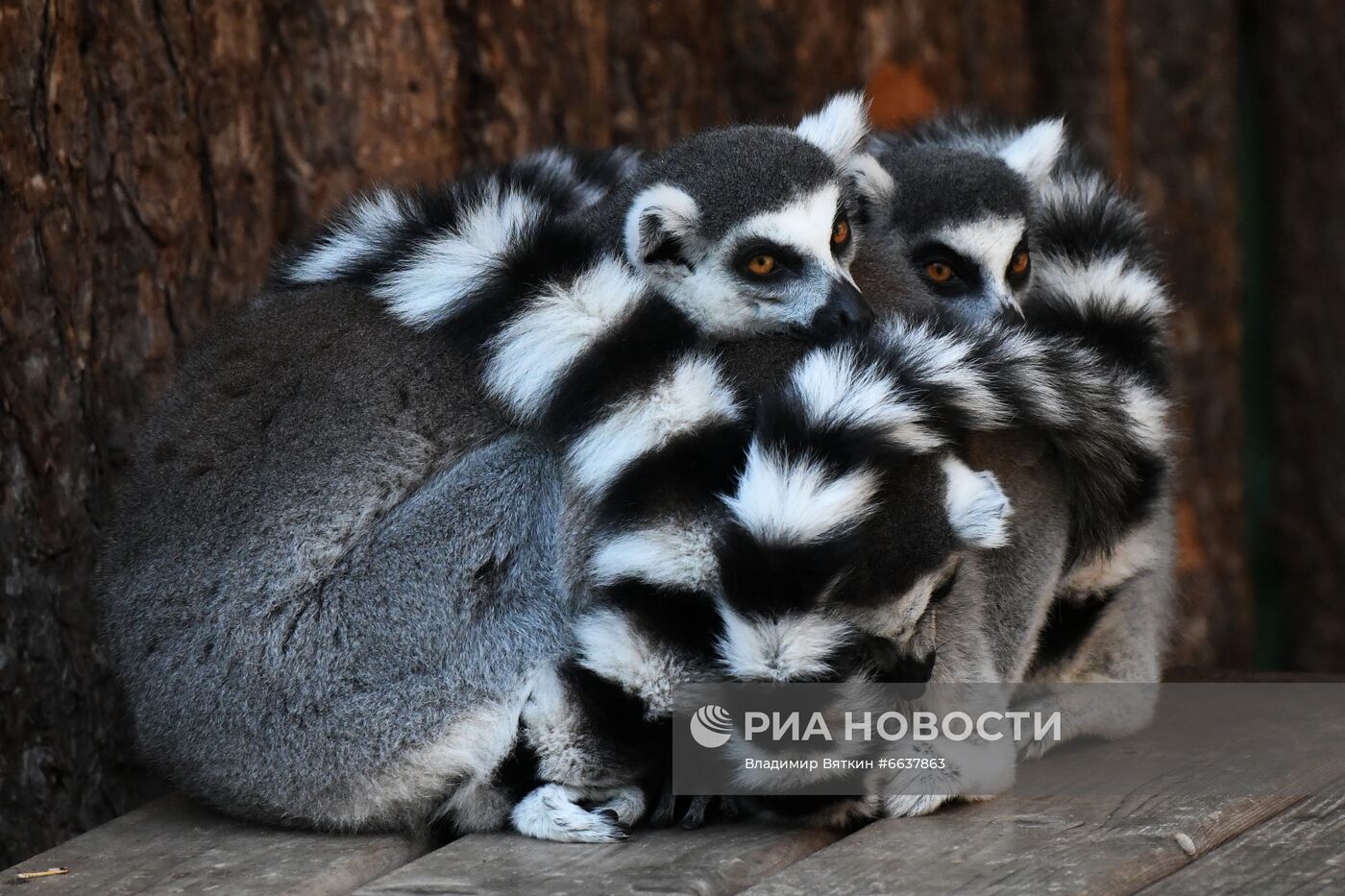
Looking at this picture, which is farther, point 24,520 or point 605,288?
point 24,520

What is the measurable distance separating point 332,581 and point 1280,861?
180 centimetres

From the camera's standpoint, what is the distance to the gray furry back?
122 inches

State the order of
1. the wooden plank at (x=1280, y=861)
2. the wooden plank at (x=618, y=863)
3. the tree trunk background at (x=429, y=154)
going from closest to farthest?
the wooden plank at (x=1280, y=861), the wooden plank at (x=618, y=863), the tree trunk background at (x=429, y=154)

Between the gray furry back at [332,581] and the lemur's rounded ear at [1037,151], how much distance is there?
1.63m

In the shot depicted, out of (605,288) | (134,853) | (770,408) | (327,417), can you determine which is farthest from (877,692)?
(134,853)

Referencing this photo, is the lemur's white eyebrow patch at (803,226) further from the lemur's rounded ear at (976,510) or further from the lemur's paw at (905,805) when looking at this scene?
the lemur's paw at (905,805)

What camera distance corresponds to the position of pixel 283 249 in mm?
3838

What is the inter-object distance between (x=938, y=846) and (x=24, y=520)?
2.16m

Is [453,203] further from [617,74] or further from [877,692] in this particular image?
[617,74]

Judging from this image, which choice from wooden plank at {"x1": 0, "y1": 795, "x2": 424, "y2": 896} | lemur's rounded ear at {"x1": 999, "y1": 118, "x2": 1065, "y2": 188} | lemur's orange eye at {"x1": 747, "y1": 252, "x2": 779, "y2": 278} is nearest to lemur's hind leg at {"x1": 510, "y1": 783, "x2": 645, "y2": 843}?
wooden plank at {"x1": 0, "y1": 795, "x2": 424, "y2": 896}

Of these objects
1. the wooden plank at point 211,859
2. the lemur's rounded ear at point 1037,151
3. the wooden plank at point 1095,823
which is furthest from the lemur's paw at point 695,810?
the lemur's rounded ear at point 1037,151

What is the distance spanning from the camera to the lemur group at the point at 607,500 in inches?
114

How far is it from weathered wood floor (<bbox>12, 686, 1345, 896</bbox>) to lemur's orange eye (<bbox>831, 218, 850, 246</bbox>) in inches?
48.4

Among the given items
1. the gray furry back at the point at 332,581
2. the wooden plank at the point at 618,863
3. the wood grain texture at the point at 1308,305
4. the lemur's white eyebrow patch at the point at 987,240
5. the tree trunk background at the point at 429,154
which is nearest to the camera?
the wooden plank at the point at 618,863
